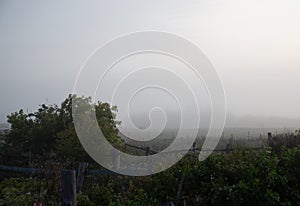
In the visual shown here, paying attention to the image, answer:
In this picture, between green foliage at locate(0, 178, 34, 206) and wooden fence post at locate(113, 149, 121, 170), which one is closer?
green foliage at locate(0, 178, 34, 206)

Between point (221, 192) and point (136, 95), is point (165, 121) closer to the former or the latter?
point (136, 95)

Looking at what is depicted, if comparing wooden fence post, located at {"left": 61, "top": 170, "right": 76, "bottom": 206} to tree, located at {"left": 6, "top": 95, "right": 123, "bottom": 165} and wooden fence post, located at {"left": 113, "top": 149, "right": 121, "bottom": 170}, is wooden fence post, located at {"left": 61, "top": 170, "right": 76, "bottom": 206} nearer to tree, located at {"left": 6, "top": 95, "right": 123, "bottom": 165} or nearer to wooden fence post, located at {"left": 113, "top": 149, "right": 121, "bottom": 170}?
wooden fence post, located at {"left": 113, "top": 149, "right": 121, "bottom": 170}

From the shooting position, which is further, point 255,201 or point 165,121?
point 165,121

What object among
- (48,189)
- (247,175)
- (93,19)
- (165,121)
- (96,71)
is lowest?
(48,189)

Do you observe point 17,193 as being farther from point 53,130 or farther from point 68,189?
point 53,130

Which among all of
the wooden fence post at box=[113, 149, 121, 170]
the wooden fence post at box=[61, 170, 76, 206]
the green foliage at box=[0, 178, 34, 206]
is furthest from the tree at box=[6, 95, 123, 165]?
the wooden fence post at box=[61, 170, 76, 206]

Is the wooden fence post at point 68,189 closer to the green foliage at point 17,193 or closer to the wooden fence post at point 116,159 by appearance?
the green foliage at point 17,193

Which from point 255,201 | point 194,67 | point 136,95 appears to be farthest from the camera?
point 136,95

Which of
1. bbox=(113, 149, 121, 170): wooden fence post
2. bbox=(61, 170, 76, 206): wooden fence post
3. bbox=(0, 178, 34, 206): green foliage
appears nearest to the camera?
bbox=(61, 170, 76, 206): wooden fence post

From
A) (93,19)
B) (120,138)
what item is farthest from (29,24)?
(120,138)

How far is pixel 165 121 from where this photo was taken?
19.2 feet

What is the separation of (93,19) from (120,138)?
287 centimetres

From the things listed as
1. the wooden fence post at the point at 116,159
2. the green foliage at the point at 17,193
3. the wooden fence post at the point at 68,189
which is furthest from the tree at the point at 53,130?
the wooden fence post at the point at 68,189

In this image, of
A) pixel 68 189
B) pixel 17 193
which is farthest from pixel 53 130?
pixel 68 189
